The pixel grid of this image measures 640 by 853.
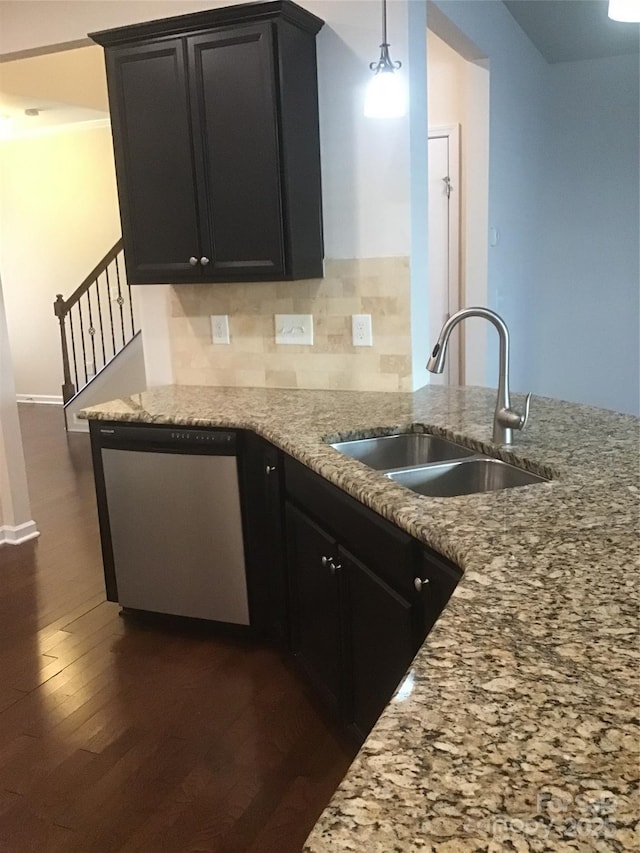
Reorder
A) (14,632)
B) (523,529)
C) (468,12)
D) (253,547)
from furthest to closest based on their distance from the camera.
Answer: (468,12)
(14,632)
(253,547)
(523,529)

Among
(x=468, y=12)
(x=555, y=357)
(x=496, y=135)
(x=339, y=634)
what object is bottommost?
(x=339, y=634)

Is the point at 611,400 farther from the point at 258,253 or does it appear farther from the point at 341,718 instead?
the point at 341,718

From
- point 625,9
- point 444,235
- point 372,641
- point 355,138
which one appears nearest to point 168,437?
point 372,641

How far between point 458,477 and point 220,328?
1.52 metres

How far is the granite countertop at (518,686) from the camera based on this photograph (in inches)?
27.2

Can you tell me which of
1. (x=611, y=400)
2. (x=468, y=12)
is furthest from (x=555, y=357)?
(x=468, y=12)

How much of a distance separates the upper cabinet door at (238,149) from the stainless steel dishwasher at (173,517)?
0.71 metres

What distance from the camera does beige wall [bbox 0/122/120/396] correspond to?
7.41 m

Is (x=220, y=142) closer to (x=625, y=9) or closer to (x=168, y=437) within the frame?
(x=168, y=437)

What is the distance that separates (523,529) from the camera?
4.75ft

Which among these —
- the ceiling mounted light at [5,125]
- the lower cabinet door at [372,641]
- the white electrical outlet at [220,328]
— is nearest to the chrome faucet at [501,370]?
the lower cabinet door at [372,641]

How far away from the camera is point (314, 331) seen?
3.09 metres

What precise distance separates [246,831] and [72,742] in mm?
686

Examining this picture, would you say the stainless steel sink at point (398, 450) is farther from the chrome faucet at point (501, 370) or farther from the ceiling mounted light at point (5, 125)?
the ceiling mounted light at point (5, 125)
